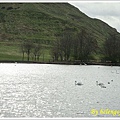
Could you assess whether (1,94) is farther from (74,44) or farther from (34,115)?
(74,44)

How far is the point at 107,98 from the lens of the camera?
6025cm

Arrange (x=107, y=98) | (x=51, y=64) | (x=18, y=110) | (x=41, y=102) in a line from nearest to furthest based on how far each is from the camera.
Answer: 1. (x=18, y=110)
2. (x=41, y=102)
3. (x=107, y=98)
4. (x=51, y=64)

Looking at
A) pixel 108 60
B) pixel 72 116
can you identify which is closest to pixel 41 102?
pixel 72 116

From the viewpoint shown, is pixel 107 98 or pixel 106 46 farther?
pixel 106 46

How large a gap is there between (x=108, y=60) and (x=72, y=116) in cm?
13836

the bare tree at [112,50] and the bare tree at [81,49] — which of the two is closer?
the bare tree at [112,50]

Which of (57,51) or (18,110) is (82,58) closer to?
(57,51)

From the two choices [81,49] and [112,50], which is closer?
[112,50]

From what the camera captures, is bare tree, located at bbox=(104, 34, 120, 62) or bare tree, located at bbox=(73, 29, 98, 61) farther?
bare tree, located at bbox=(73, 29, 98, 61)

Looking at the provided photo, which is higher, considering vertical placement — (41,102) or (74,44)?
(74,44)

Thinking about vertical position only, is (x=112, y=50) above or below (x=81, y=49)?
below

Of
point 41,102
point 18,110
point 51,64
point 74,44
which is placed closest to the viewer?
point 18,110

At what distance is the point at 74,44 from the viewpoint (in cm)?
18512

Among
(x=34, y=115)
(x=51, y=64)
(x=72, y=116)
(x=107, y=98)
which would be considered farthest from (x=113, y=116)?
(x=51, y=64)
